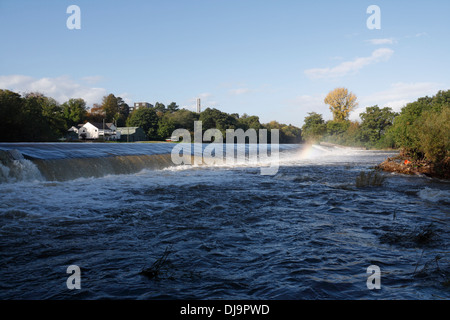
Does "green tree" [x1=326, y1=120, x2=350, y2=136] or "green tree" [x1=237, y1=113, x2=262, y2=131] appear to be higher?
"green tree" [x1=237, y1=113, x2=262, y2=131]

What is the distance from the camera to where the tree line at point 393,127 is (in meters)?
14.3

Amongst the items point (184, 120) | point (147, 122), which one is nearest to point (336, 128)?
point (184, 120)

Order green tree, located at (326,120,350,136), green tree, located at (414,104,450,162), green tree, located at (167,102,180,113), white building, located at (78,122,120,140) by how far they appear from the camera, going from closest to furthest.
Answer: green tree, located at (414,104,450,162) → white building, located at (78,122,120,140) → green tree, located at (326,120,350,136) → green tree, located at (167,102,180,113)

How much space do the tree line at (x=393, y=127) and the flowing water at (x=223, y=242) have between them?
19.8ft

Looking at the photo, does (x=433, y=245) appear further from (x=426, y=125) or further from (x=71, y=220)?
(x=426, y=125)

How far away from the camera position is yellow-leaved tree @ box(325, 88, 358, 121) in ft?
295

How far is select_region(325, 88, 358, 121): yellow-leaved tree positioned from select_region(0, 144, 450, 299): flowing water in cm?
8534

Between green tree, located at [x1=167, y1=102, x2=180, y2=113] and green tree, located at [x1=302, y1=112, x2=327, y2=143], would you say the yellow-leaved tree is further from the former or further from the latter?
green tree, located at [x1=167, y1=102, x2=180, y2=113]

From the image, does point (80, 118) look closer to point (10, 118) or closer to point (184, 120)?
point (184, 120)

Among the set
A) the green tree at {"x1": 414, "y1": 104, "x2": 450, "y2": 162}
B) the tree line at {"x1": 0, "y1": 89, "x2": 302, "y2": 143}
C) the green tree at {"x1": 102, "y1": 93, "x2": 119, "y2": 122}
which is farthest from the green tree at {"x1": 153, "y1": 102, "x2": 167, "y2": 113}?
the green tree at {"x1": 414, "y1": 104, "x2": 450, "y2": 162}

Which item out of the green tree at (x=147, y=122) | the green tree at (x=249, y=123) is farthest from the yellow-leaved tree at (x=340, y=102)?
the green tree at (x=147, y=122)

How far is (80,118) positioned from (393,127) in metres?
71.9

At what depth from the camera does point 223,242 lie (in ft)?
17.0
